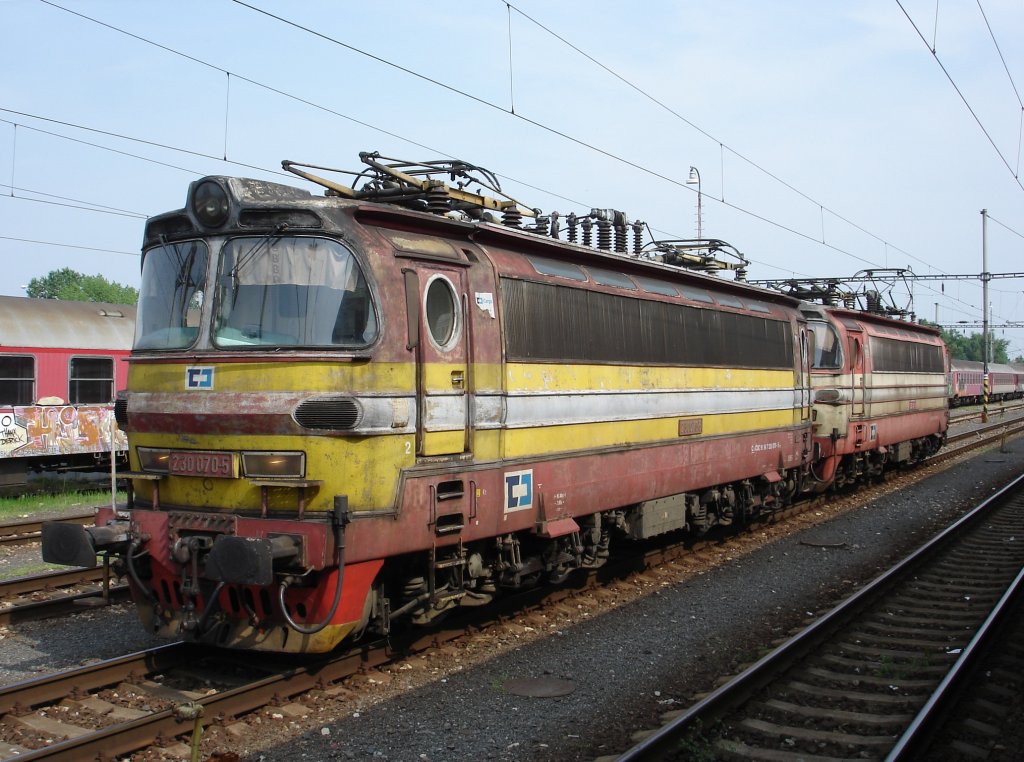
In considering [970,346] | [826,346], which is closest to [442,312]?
[826,346]

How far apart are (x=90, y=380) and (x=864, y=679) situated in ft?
51.9

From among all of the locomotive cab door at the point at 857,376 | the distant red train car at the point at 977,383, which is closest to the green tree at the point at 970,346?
the distant red train car at the point at 977,383

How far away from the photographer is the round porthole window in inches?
287

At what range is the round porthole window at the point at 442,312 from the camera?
7.30 m

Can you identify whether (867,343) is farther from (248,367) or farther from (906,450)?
(248,367)

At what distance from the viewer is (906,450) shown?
2230 centimetres

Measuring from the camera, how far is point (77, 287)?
306ft

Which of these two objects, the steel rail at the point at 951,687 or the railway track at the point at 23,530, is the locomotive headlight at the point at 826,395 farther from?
the railway track at the point at 23,530

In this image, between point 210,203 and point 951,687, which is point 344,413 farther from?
point 951,687

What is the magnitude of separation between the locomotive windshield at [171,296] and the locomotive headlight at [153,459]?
79cm

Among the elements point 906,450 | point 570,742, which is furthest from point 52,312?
point 906,450

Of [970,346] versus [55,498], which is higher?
[970,346]

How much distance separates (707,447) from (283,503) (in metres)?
6.60

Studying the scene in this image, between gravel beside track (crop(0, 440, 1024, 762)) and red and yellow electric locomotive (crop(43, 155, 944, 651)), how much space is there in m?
0.54
